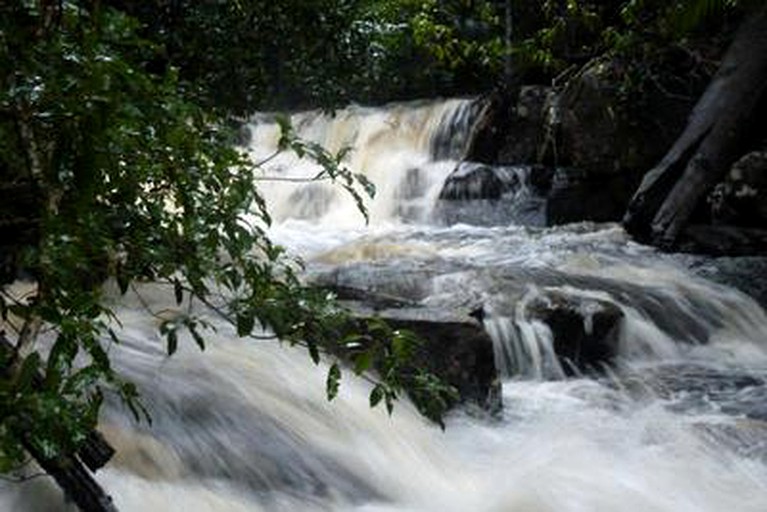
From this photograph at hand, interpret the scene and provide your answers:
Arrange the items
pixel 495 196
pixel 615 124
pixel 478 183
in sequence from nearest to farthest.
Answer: pixel 615 124
pixel 495 196
pixel 478 183

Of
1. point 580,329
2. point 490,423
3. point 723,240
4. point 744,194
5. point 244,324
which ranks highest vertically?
point 244,324

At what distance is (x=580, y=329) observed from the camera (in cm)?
609

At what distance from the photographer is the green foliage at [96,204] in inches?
62.0

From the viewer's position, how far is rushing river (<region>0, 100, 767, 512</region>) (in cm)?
339

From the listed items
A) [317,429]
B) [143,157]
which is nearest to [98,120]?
[143,157]

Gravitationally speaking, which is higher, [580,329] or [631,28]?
[631,28]

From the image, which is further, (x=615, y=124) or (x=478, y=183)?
(x=478, y=183)

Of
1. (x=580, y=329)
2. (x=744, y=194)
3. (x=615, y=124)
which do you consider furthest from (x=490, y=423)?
(x=615, y=124)

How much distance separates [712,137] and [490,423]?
5409mm

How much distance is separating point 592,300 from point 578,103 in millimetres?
5012

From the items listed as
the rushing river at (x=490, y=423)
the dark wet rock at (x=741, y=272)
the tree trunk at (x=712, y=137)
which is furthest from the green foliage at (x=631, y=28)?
the rushing river at (x=490, y=423)

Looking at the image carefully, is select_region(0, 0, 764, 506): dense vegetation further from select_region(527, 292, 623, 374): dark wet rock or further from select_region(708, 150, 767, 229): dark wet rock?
select_region(708, 150, 767, 229): dark wet rock

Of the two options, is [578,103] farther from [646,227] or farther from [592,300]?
[592,300]

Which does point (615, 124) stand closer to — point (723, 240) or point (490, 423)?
point (723, 240)
